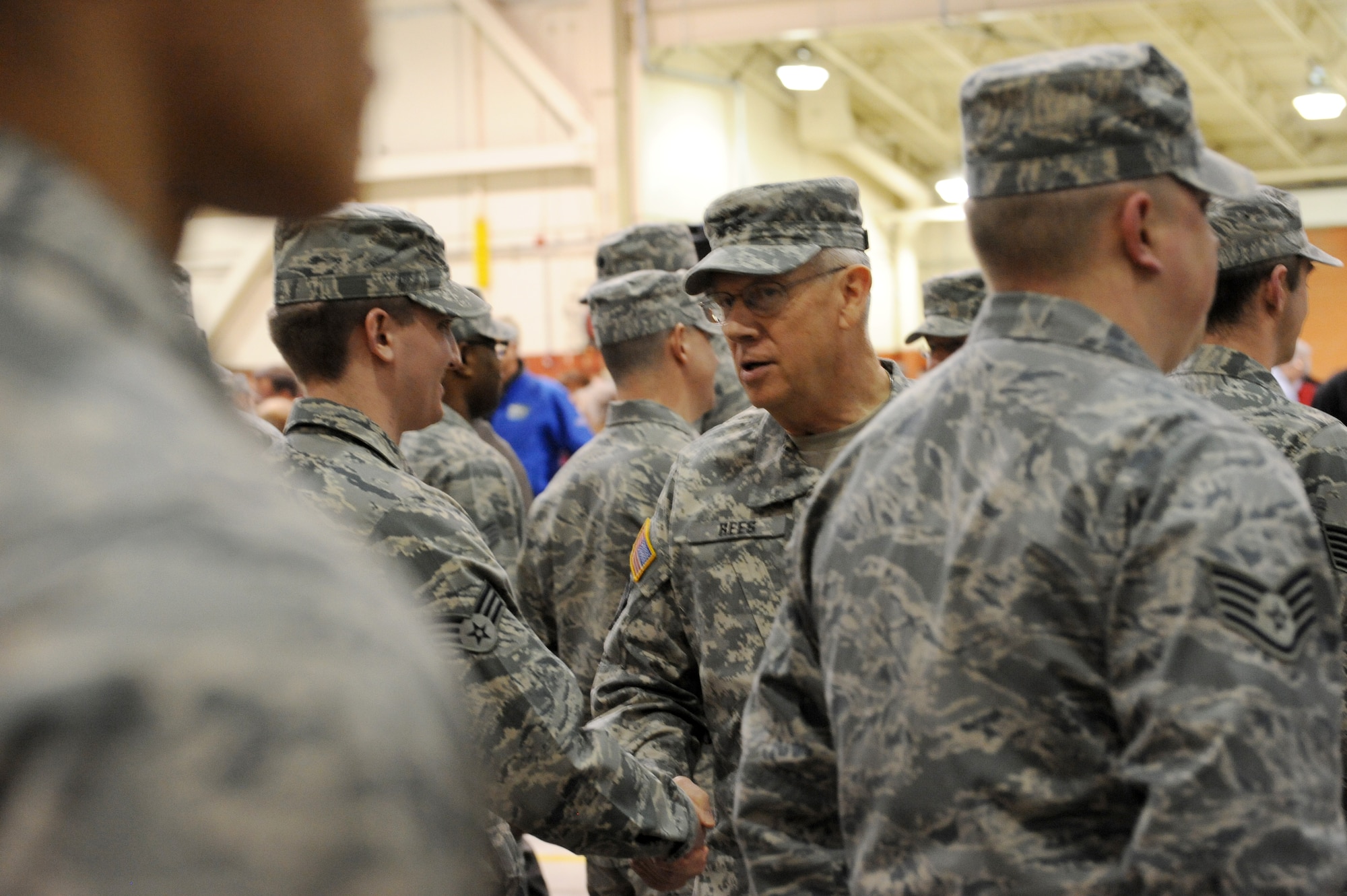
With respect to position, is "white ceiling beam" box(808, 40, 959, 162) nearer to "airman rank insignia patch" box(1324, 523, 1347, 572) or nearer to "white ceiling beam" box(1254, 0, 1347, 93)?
"white ceiling beam" box(1254, 0, 1347, 93)

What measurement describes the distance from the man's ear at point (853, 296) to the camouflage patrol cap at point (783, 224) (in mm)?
66

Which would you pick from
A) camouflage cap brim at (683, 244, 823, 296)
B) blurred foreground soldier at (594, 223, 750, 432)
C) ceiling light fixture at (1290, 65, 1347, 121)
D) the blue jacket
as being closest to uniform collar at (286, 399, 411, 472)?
camouflage cap brim at (683, 244, 823, 296)

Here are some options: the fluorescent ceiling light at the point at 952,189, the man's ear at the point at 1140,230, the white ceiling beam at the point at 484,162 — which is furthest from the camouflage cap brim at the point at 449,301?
the fluorescent ceiling light at the point at 952,189

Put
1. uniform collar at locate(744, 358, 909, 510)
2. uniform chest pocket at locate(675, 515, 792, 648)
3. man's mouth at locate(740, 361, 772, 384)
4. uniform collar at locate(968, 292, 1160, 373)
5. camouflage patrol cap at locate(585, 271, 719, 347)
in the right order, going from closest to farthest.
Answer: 1. uniform collar at locate(968, 292, 1160, 373)
2. uniform chest pocket at locate(675, 515, 792, 648)
3. uniform collar at locate(744, 358, 909, 510)
4. man's mouth at locate(740, 361, 772, 384)
5. camouflage patrol cap at locate(585, 271, 719, 347)

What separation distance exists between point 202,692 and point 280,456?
7.33ft

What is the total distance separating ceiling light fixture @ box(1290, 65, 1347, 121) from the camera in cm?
1347

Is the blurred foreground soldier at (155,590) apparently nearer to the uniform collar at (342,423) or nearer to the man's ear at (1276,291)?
the uniform collar at (342,423)

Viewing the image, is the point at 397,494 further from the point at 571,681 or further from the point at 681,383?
the point at 681,383

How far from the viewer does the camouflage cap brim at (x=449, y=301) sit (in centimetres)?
275

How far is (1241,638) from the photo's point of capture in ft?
4.50

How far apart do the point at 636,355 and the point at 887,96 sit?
13021 millimetres

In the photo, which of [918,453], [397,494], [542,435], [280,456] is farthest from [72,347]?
[542,435]

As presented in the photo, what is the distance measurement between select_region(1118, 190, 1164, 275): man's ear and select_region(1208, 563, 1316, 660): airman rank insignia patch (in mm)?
448

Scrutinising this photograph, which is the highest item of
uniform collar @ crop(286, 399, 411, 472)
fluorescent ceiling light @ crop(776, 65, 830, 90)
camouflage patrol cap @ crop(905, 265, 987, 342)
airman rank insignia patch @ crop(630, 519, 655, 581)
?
fluorescent ceiling light @ crop(776, 65, 830, 90)
